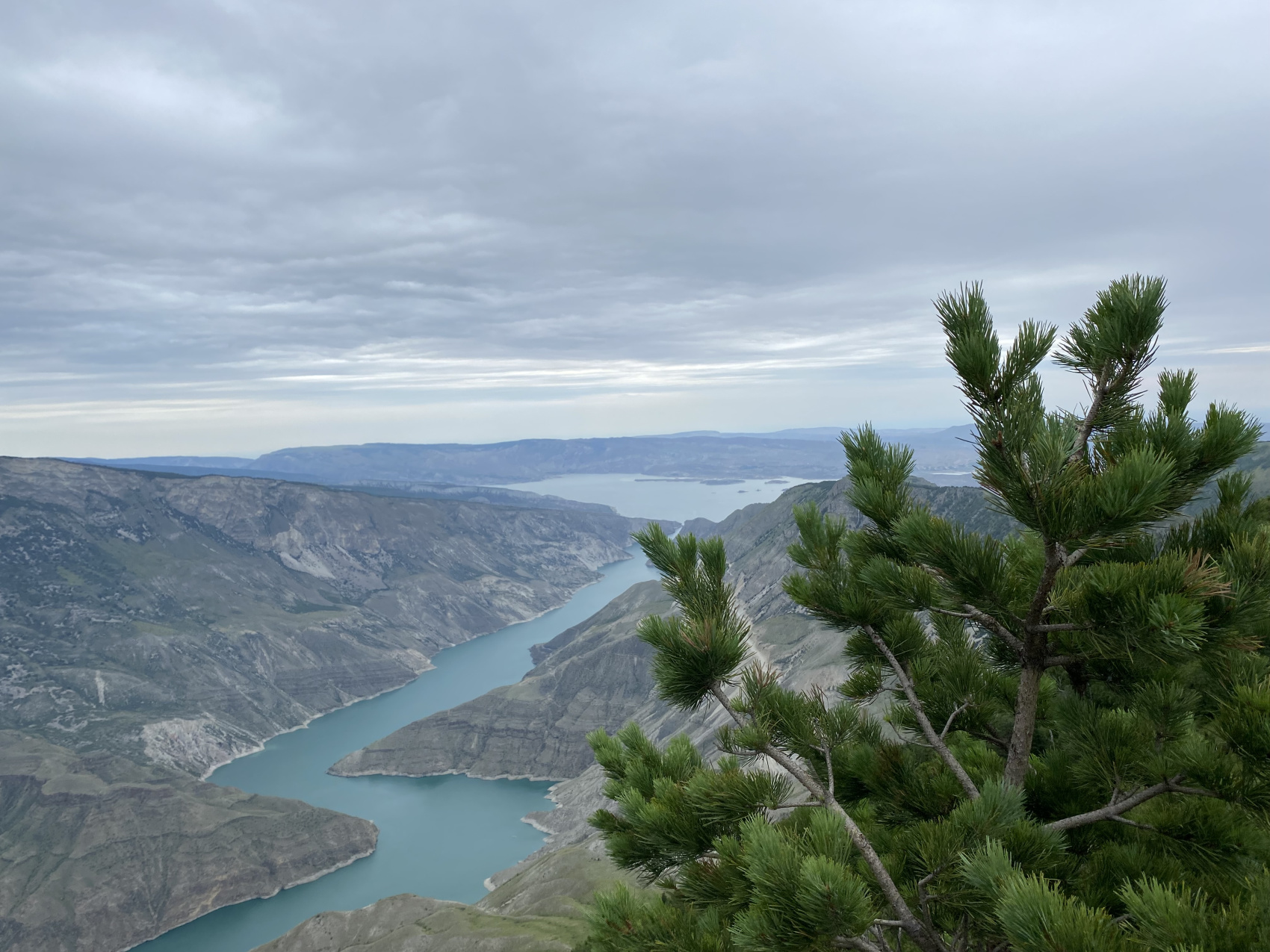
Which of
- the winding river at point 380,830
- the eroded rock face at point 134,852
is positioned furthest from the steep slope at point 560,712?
the eroded rock face at point 134,852

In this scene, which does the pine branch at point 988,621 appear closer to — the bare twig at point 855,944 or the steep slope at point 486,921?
the bare twig at point 855,944

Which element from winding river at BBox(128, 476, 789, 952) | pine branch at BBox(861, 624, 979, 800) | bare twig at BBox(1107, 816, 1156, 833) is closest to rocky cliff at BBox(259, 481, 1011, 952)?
winding river at BBox(128, 476, 789, 952)

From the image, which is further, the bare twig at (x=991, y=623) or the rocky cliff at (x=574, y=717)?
the rocky cliff at (x=574, y=717)

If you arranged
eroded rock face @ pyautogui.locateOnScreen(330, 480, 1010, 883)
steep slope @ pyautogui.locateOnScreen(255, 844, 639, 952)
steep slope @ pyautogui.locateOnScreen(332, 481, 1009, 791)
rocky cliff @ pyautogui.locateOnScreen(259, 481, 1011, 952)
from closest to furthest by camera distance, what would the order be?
steep slope @ pyautogui.locateOnScreen(255, 844, 639, 952)
rocky cliff @ pyautogui.locateOnScreen(259, 481, 1011, 952)
eroded rock face @ pyautogui.locateOnScreen(330, 480, 1010, 883)
steep slope @ pyautogui.locateOnScreen(332, 481, 1009, 791)

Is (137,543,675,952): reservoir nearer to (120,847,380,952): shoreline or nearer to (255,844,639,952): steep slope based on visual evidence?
(120,847,380,952): shoreline

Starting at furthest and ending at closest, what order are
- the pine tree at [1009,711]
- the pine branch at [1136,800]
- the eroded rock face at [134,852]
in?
the eroded rock face at [134,852]
the pine branch at [1136,800]
the pine tree at [1009,711]

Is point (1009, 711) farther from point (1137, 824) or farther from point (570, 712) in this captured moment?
point (570, 712)

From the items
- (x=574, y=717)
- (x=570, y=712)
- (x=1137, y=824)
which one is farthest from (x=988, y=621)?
(x=570, y=712)
